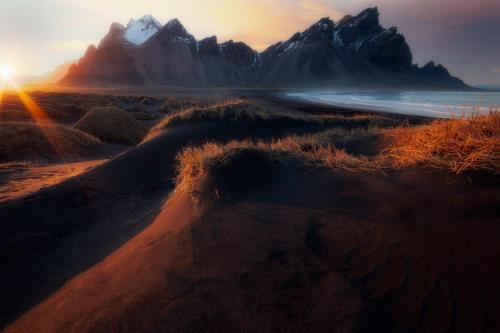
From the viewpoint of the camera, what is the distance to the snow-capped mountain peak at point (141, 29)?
17527 cm

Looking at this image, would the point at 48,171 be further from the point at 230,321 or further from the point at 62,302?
the point at 230,321

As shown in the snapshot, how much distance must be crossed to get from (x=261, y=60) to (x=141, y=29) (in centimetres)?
7129

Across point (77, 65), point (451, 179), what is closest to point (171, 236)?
point (451, 179)

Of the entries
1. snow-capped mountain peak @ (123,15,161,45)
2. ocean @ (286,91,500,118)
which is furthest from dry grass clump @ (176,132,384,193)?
snow-capped mountain peak @ (123,15,161,45)

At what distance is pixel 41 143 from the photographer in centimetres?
1193

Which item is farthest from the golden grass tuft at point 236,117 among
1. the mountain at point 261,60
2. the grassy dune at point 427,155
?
the mountain at point 261,60

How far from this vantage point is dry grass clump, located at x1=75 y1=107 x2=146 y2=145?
1553 cm

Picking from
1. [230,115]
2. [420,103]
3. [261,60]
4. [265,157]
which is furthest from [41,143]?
[261,60]

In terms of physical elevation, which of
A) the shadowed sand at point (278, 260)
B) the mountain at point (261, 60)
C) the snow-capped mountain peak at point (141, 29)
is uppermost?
the snow-capped mountain peak at point (141, 29)

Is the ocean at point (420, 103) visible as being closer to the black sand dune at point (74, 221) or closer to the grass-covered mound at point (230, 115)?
the grass-covered mound at point (230, 115)

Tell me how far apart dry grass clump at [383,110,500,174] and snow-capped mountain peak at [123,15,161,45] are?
188914 millimetres

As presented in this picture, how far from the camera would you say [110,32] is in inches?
6570

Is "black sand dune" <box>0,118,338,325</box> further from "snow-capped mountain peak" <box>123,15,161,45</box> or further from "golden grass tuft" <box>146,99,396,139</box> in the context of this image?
"snow-capped mountain peak" <box>123,15,161,45</box>

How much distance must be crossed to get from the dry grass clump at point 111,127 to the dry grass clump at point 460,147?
13787 millimetres
